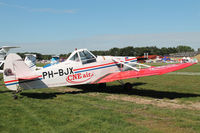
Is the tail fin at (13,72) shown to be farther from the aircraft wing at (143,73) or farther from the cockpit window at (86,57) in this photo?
the aircraft wing at (143,73)

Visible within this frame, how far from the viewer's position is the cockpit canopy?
31.4 feet

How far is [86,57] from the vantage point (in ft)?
32.0

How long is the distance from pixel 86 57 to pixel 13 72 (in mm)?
3555

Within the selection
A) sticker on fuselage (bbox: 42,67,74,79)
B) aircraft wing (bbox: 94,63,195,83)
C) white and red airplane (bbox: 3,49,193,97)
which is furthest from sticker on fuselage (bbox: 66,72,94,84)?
aircraft wing (bbox: 94,63,195,83)

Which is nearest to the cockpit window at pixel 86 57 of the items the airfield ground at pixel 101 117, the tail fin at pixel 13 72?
the tail fin at pixel 13 72

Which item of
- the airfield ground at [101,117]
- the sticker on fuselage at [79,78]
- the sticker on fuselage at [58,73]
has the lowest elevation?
the airfield ground at [101,117]

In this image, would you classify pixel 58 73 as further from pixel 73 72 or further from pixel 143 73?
pixel 143 73

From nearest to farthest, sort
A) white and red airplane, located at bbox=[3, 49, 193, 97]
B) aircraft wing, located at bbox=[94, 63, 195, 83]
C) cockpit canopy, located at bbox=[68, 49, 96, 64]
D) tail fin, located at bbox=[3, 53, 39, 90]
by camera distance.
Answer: tail fin, located at bbox=[3, 53, 39, 90] < white and red airplane, located at bbox=[3, 49, 193, 97] < aircraft wing, located at bbox=[94, 63, 195, 83] < cockpit canopy, located at bbox=[68, 49, 96, 64]

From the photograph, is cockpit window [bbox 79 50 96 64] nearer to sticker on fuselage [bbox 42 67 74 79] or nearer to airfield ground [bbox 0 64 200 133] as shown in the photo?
sticker on fuselage [bbox 42 67 74 79]

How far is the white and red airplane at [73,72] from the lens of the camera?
798 cm

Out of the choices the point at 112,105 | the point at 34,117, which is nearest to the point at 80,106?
the point at 112,105

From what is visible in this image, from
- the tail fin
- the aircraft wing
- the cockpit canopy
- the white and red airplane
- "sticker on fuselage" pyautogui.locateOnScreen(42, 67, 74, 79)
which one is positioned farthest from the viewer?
the cockpit canopy

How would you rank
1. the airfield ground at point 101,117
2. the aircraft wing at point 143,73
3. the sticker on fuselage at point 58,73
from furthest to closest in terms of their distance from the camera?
the sticker on fuselage at point 58,73, the aircraft wing at point 143,73, the airfield ground at point 101,117

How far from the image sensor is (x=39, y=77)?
8.45m
